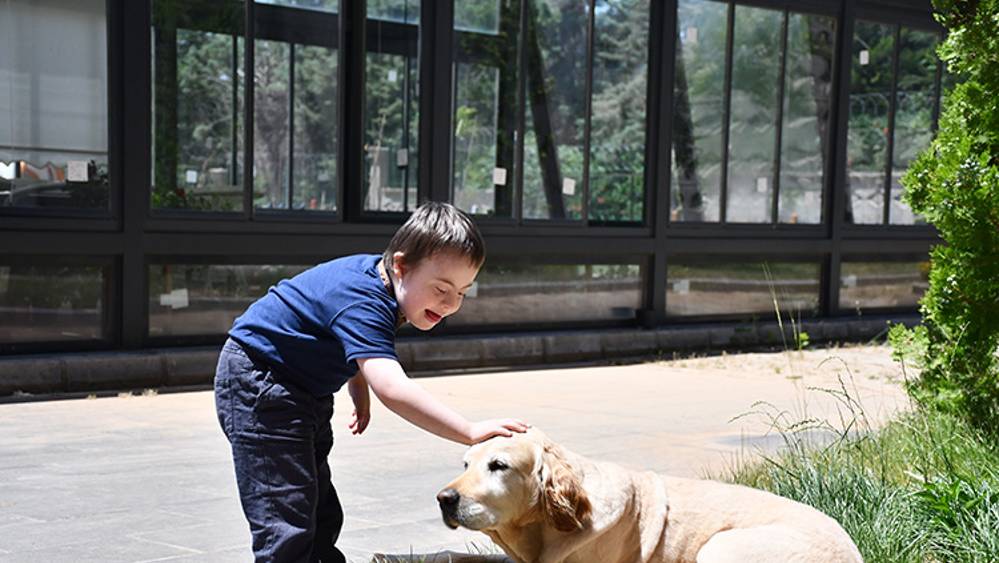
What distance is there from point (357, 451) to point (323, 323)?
14.1 feet

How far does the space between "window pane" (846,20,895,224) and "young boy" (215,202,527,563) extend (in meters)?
14.6

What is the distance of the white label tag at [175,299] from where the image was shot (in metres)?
11.5

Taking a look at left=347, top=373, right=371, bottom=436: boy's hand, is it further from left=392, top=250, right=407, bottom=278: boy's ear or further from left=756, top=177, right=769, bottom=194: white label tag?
left=756, top=177, right=769, bottom=194: white label tag

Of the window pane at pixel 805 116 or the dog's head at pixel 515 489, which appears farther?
the window pane at pixel 805 116

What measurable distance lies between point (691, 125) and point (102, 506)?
35.0 ft

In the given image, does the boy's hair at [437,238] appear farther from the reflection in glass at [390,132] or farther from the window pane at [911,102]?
the window pane at [911,102]

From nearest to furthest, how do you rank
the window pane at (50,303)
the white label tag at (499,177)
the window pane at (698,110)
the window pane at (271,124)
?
1. the window pane at (50,303)
2. the window pane at (271,124)
3. the white label tag at (499,177)
4. the window pane at (698,110)

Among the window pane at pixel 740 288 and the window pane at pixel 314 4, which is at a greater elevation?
the window pane at pixel 314 4

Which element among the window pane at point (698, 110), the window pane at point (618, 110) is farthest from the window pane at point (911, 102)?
the window pane at point (618, 110)

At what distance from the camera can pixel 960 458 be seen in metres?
6.38

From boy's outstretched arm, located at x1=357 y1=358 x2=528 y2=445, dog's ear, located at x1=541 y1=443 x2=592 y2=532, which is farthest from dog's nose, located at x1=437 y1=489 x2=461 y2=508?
dog's ear, located at x1=541 y1=443 x2=592 y2=532

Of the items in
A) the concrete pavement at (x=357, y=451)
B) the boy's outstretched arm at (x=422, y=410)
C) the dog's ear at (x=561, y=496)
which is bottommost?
the concrete pavement at (x=357, y=451)

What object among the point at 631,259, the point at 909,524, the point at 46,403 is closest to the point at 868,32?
the point at 631,259

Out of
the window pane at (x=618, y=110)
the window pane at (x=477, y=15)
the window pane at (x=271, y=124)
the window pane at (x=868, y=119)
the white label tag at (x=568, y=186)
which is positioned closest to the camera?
the window pane at (x=271, y=124)
